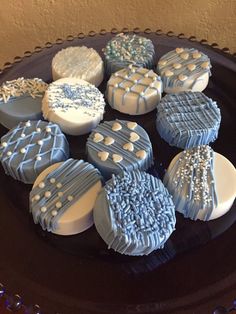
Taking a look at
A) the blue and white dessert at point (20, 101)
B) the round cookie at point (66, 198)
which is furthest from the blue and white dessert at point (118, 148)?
the blue and white dessert at point (20, 101)

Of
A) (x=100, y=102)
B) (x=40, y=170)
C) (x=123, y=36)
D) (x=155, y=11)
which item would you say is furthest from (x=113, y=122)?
(x=155, y=11)

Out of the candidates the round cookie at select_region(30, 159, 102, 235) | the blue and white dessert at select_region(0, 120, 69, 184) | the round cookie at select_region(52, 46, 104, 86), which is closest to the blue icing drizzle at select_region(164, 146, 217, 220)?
the round cookie at select_region(30, 159, 102, 235)

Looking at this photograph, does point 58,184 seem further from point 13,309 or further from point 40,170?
point 13,309

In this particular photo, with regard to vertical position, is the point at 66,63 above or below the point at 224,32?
above

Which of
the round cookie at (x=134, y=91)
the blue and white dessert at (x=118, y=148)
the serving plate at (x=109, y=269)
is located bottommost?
the serving plate at (x=109, y=269)

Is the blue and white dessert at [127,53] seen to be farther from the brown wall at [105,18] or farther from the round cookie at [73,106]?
the brown wall at [105,18]

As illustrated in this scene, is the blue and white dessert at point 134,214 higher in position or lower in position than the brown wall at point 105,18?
lower

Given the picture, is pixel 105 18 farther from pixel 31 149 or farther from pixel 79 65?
pixel 31 149
